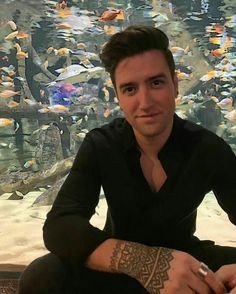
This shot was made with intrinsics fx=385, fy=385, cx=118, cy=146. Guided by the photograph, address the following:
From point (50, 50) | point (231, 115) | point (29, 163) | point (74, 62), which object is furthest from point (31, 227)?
point (231, 115)

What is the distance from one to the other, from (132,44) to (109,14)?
343 centimetres

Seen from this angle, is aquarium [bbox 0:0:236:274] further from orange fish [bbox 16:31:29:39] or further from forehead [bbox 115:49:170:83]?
forehead [bbox 115:49:170:83]

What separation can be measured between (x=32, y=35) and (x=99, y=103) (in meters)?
1.31

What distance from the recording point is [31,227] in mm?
4016

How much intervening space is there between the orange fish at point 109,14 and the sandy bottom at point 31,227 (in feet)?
7.33

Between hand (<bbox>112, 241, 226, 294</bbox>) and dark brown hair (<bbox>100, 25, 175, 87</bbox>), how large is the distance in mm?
719

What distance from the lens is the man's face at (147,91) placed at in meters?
1.49

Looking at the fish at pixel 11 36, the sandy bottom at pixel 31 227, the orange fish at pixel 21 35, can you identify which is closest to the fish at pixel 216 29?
the sandy bottom at pixel 31 227

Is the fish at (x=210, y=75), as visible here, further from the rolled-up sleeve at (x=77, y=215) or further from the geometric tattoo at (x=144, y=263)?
the geometric tattoo at (x=144, y=263)

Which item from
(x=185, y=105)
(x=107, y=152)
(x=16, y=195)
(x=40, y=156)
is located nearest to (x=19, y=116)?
(x=40, y=156)

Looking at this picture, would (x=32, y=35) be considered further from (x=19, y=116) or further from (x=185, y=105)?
(x=185, y=105)

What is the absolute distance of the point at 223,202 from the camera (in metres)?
1.62

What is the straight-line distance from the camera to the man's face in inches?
58.6

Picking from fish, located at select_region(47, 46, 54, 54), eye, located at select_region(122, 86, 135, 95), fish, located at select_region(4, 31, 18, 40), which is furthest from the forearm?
fish, located at select_region(4, 31, 18, 40)
